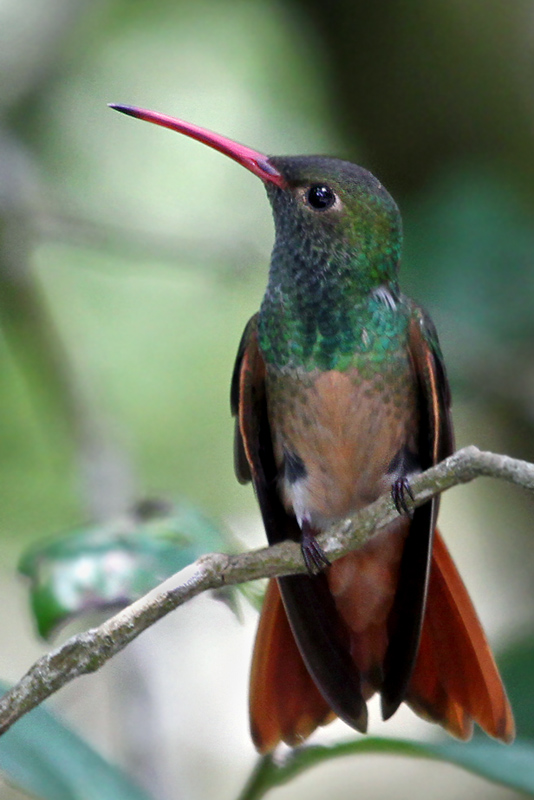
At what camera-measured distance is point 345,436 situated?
8.35 ft

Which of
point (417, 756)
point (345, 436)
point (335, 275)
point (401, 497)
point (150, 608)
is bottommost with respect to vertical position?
point (417, 756)

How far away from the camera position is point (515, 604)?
3723 millimetres

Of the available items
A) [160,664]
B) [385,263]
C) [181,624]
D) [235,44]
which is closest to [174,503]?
[385,263]

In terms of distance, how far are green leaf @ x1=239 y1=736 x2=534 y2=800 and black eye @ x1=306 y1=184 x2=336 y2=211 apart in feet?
3.91

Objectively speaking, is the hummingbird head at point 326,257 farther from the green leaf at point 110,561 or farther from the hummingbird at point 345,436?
the green leaf at point 110,561

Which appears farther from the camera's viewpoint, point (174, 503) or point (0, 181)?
point (0, 181)

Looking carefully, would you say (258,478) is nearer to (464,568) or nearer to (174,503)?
(174,503)

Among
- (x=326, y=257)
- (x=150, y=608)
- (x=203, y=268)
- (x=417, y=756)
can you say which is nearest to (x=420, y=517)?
(x=417, y=756)

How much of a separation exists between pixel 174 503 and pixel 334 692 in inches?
22.9

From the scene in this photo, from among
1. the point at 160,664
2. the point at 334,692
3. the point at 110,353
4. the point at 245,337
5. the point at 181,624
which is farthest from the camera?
the point at 110,353

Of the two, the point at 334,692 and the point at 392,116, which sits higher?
the point at 392,116

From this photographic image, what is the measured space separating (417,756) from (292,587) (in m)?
0.48

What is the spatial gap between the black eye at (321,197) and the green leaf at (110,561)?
2.55 feet

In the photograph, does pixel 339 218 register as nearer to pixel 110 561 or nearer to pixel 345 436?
pixel 345 436
